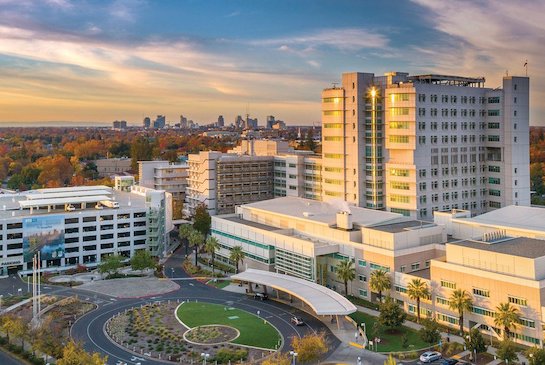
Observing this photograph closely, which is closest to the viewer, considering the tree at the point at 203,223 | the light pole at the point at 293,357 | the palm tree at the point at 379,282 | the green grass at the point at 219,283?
the light pole at the point at 293,357

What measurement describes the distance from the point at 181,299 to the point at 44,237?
29.8 meters

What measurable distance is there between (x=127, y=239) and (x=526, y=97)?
245 feet

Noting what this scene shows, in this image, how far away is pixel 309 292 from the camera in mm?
68688

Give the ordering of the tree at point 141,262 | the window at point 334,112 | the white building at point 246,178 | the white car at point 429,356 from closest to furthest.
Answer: the white car at point 429,356 < the tree at point 141,262 < the window at point 334,112 < the white building at point 246,178

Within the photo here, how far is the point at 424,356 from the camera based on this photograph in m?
55.0

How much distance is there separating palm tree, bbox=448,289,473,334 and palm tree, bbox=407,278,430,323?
3.74 metres

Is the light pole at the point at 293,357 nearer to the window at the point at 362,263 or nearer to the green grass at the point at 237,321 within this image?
the green grass at the point at 237,321

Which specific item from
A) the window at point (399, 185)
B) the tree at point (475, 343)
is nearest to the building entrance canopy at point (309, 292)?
the tree at point (475, 343)

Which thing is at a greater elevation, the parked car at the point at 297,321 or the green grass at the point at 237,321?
the parked car at the point at 297,321

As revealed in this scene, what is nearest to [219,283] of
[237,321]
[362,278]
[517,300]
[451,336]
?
[237,321]

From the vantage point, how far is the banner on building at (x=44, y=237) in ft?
303

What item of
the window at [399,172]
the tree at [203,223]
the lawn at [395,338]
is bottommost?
the lawn at [395,338]

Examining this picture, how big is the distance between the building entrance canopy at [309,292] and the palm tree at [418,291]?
7260 millimetres

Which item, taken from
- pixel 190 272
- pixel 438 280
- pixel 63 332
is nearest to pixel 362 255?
pixel 438 280
